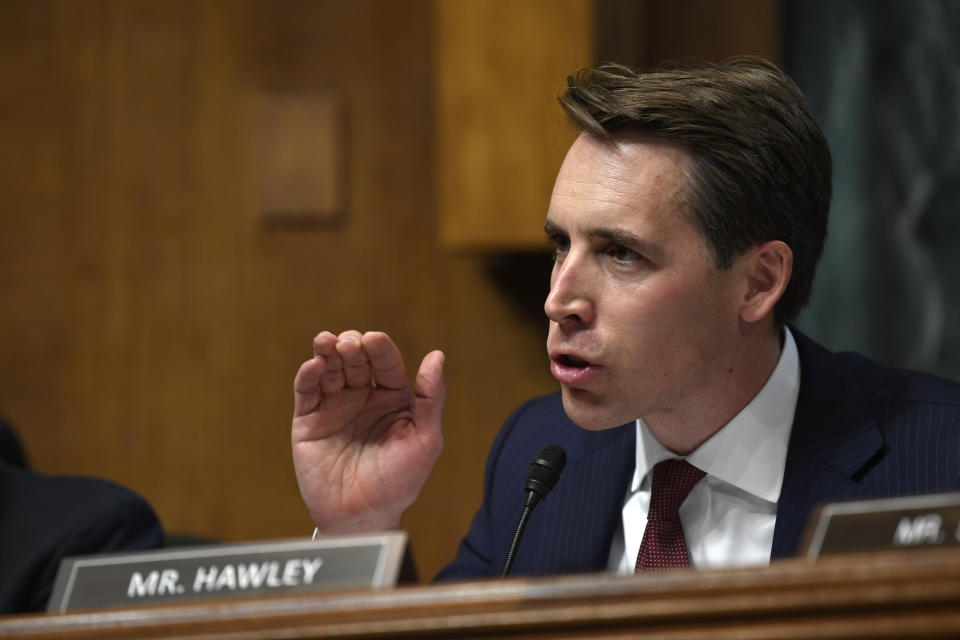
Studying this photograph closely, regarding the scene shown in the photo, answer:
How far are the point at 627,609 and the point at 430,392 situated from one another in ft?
2.70

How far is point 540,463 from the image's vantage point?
151 centimetres

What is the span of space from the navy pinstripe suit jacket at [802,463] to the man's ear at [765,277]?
13cm

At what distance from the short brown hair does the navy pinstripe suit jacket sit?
230 millimetres

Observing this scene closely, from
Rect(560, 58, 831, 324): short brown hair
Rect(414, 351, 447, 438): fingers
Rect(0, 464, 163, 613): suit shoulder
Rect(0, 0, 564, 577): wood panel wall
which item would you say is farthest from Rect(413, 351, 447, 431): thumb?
Rect(0, 0, 564, 577): wood panel wall

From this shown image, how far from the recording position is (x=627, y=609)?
0.85m

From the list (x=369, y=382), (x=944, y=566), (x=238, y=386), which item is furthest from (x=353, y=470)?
(x=238, y=386)

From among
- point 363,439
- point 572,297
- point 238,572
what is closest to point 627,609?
point 238,572

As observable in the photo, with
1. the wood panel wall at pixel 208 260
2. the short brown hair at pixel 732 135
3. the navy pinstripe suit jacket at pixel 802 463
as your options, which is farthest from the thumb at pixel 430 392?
the wood panel wall at pixel 208 260

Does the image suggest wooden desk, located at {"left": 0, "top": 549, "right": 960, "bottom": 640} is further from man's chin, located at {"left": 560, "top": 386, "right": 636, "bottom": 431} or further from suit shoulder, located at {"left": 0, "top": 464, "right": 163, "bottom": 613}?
suit shoulder, located at {"left": 0, "top": 464, "right": 163, "bottom": 613}

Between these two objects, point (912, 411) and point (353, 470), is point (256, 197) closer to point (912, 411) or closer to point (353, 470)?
point (353, 470)

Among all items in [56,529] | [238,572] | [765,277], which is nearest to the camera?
[238,572]

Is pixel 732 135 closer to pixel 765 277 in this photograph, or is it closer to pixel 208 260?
pixel 765 277

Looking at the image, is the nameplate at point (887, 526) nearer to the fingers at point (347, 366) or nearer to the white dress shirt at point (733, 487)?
the white dress shirt at point (733, 487)

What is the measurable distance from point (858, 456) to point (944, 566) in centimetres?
81
